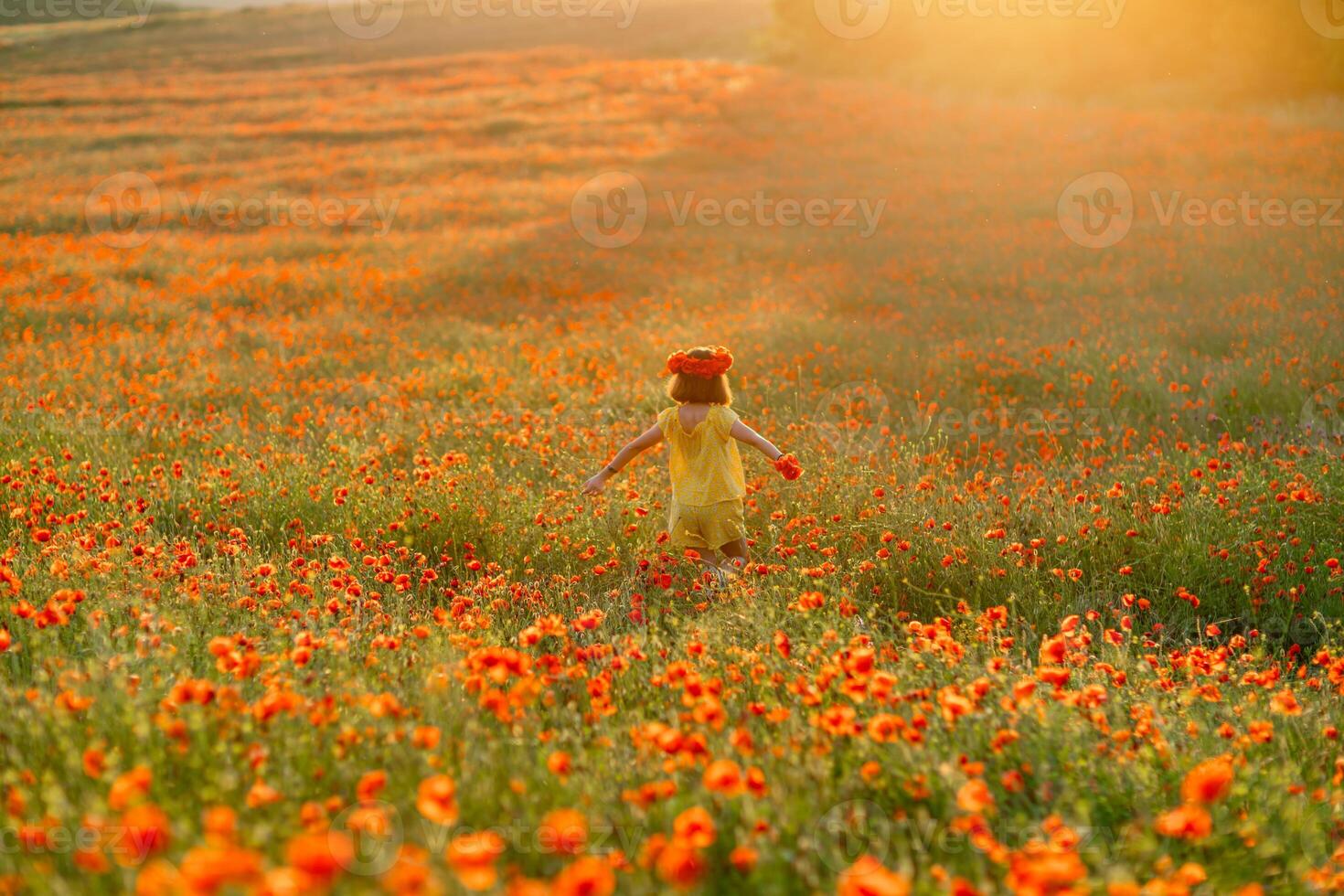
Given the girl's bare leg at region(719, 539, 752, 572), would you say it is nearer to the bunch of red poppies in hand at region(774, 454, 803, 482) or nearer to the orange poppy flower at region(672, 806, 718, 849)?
the bunch of red poppies in hand at region(774, 454, 803, 482)

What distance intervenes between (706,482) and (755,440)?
15.9 inches

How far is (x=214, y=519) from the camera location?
17.0 ft

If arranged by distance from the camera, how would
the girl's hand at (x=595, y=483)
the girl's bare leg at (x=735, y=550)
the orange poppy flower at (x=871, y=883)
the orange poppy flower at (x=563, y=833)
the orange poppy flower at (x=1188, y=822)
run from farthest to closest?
1. the girl's bare leg at (x=735, y=550)
2. the girl's hand at (x=595, y=483)
3. the orange poppy flower at (x=1188, y=822)
4. the orange poppy flower at (x=563, y=833)
5. the orange poppy flower at (x=871, y=883)

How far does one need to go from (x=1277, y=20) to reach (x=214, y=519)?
88.5 ft

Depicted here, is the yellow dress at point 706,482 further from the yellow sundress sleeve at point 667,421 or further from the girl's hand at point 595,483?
the girl's hand at point 595,483

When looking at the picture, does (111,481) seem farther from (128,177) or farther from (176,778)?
(128,177)

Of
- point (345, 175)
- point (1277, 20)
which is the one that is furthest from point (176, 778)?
point (1277, 20)

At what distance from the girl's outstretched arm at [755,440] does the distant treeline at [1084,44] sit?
24573 millimetres

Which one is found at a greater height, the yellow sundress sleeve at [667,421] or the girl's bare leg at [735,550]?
the yellow sundress sleeve at [667,421]

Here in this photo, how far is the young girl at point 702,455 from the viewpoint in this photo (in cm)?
479

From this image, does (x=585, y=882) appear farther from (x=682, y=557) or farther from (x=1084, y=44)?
(x=1084, y=44)

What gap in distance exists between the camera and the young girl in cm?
479

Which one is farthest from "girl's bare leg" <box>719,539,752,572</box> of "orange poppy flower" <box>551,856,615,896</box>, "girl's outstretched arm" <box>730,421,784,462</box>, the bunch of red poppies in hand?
"orange poppy flower" <box>551,856,615,896</box>

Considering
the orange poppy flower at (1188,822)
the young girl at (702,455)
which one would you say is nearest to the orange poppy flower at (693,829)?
the orange poppy flower at (1188,822)
